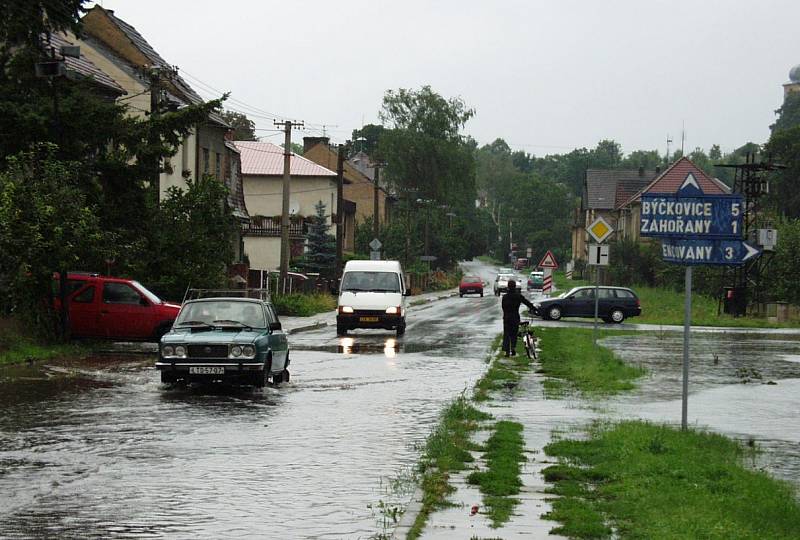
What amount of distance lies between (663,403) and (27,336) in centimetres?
1478

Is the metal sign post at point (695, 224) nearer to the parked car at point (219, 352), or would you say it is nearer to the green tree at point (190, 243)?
the parked car at point (219, 352)

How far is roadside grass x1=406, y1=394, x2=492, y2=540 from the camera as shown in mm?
9383

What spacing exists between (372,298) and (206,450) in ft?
76.4

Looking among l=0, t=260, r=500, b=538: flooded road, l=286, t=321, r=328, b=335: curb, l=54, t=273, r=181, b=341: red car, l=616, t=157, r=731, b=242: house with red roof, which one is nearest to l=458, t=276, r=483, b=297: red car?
l=616, t=157, r=731, b=242: house with red roof

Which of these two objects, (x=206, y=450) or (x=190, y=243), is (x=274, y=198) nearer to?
(x=190, y=243)

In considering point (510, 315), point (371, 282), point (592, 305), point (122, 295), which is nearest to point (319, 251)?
point (592, 305)

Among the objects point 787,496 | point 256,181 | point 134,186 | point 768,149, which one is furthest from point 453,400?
point 768,149

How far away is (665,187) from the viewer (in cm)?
9581

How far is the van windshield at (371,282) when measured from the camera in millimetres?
36500

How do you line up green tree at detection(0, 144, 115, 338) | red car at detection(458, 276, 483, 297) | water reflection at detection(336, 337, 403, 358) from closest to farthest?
green tree at detection(0, 144, 115, 338)
water reflection at detection(336, 337, 403, 358)
red car at detection(458, 276, 483, 297)

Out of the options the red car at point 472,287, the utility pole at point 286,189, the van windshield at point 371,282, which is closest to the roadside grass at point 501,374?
the van windshield at point 371,282

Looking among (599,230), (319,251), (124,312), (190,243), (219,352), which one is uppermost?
(319,251)

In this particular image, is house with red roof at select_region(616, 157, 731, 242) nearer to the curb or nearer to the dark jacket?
the curb

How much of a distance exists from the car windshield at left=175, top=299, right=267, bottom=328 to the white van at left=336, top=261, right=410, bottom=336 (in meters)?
15.1
